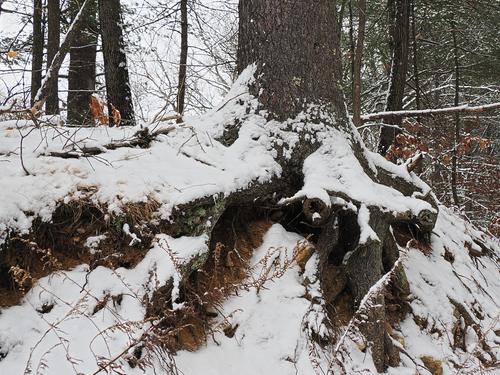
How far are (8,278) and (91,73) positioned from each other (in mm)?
7204

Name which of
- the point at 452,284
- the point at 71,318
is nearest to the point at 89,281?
the point at 71,318

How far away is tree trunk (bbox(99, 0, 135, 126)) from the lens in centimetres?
617

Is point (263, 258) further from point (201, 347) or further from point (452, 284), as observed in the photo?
point (452, 284)

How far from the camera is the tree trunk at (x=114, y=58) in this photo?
6.17 meters

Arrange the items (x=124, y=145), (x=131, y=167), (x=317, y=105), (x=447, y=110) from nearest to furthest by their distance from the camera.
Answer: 1. (x=131, y=167)
2. (x=124, y=145)
3. (x=317, y=105)
4. (x=447, y=110)

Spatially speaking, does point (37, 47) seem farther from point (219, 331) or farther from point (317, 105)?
point (219, 331)

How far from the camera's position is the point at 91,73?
8609mm

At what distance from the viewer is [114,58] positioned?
6.19m

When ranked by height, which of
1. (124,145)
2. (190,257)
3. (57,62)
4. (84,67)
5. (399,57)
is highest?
(399,57)

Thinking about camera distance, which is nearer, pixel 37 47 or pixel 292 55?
pixel 292 55

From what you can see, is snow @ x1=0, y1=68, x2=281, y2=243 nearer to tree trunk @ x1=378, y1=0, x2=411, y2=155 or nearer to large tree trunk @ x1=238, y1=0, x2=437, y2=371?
large tree trunk @ x1=238, y1=0, x2=437, y2=371

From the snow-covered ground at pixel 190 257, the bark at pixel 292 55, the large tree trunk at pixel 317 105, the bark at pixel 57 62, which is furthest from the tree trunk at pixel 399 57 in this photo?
the bark at pixel 57 62

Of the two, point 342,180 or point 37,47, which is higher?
point 37,47

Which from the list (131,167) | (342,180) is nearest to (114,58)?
(131,167)
